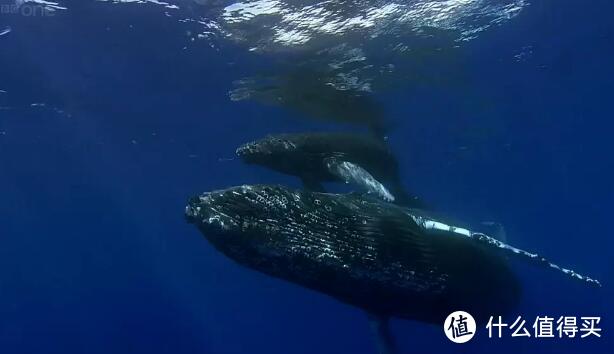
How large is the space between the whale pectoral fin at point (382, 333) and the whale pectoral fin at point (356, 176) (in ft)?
6.24

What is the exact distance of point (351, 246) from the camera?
689 centimetres

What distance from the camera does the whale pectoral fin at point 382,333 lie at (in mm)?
8391

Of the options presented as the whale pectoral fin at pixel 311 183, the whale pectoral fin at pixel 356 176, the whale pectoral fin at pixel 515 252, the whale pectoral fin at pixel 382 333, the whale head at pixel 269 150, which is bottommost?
the whale pectoral fin at pixel 382 333

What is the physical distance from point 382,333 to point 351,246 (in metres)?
2.28

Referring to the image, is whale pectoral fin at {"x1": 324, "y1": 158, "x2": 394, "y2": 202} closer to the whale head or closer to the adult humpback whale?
the whale head

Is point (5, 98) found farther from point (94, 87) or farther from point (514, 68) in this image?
point (514, 68)

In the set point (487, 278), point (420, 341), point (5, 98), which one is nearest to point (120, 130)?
point (5, 98)

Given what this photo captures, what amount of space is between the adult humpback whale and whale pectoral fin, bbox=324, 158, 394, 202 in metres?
1.45

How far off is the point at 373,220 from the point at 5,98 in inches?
827

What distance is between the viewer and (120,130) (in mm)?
29625

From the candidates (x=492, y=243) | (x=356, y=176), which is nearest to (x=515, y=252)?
(x=492, y=243)

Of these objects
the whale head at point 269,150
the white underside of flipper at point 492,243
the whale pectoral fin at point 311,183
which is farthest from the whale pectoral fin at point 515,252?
the whale head at point 269,150

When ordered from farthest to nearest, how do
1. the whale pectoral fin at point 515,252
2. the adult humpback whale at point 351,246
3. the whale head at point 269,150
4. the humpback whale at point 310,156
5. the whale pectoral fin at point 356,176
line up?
the whale head at point 269,150
the humpback whale at point 310,156
the whale pectoral fin at point 356,176
the whale pectoral fin at point 515,252
the adult humpback whale at point 351,246

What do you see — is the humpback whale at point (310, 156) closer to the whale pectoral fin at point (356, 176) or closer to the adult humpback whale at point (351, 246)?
the whale pectoral fin at point (356, 176)
